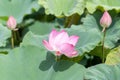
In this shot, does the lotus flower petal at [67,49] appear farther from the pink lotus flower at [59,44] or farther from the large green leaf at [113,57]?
the large green leaf at [113,57]

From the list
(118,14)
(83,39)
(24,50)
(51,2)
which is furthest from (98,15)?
(24,50)

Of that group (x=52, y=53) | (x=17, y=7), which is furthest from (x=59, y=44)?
(x=17, y=7)

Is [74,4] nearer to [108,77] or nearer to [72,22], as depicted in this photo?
[72,22]

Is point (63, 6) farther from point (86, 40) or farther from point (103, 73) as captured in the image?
point (103, 73)

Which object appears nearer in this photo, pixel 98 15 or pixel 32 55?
pixel 32 55

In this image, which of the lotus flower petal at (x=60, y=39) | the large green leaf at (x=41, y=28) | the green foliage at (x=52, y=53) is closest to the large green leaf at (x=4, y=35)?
the green foliage at (x=52, y=53)

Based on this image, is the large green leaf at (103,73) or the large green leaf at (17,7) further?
the large green leaf at (17,7)

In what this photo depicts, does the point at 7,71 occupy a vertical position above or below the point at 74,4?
below
